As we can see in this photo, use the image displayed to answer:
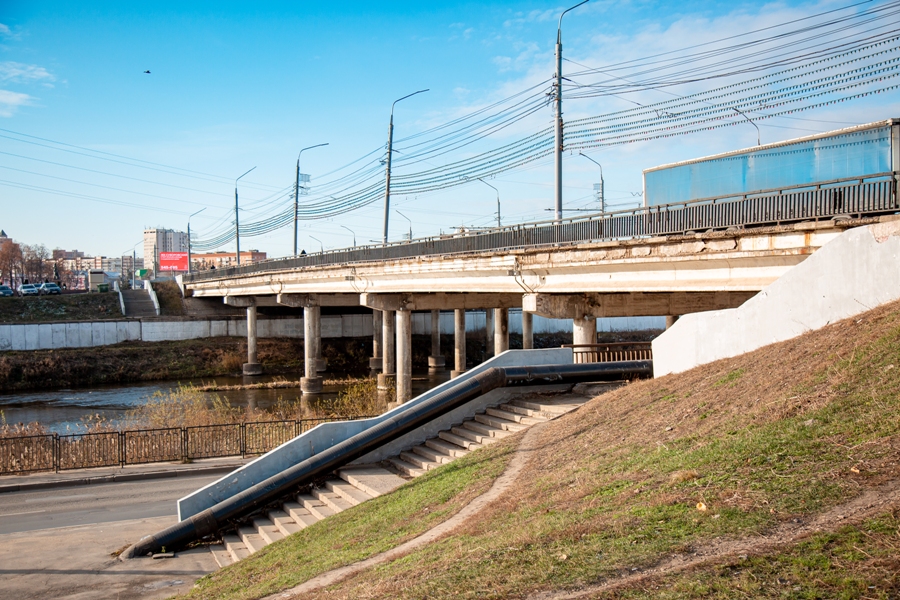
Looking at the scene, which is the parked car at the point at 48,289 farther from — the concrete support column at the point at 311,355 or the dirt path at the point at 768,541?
the dirt path at the point at 768,541

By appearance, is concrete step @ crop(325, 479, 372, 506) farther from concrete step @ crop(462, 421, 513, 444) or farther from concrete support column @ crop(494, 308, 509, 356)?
concrete support column @ crop(494, 308, 509, 356)

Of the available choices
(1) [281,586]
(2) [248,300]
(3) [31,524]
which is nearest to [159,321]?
(2) [248,300]

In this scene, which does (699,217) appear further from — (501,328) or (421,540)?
(501,328)

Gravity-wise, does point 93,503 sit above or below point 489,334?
below

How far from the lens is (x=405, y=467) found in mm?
16250

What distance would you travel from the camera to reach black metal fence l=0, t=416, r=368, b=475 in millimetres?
21344

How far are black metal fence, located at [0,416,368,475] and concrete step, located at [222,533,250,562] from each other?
7.30 meters

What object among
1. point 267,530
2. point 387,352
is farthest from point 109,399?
point 267,530

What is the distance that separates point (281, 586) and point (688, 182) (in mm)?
18483

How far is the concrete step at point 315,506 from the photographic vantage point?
14.5 m

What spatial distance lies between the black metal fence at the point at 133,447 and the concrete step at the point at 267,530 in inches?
280

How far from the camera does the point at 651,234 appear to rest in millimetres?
20297

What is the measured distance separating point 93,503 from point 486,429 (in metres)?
9.87

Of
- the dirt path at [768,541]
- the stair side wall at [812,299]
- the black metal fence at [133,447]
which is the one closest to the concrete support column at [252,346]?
the black metal fence at [133,447]
